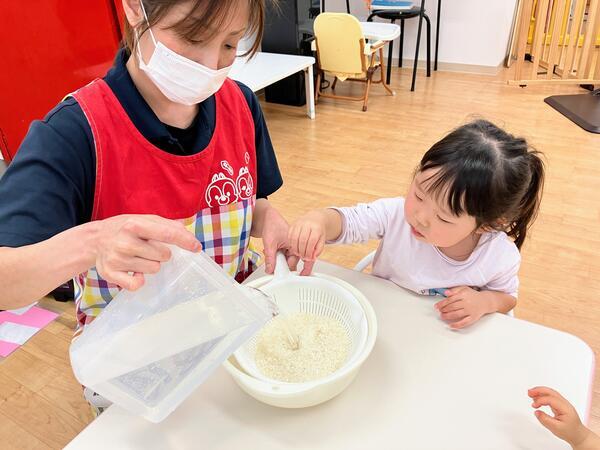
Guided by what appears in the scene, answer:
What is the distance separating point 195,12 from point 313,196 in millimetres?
2067

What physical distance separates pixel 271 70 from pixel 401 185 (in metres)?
1.29

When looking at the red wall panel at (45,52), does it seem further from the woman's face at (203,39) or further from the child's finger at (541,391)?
the child's finger at (541,391)

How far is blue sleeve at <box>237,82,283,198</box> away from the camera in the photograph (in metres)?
1.05

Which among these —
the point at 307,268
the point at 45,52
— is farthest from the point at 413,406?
the point at 45,52

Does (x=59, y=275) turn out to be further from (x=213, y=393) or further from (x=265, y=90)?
(x=265, y=90)

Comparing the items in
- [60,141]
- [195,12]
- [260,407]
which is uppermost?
[195,12]

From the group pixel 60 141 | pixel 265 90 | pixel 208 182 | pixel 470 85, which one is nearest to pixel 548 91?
pixel 470 85

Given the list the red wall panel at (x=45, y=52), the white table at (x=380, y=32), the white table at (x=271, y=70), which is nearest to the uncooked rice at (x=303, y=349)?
the red wall panel at (x=45, y=52)

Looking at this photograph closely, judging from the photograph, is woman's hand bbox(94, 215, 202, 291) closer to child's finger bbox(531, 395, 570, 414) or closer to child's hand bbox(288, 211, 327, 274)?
child's hand bbox(288, 211, 327, 274)

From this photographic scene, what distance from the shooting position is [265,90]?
4.32 m

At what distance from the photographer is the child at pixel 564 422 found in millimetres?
640

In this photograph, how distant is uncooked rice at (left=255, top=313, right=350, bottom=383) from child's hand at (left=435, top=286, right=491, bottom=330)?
0.66ft

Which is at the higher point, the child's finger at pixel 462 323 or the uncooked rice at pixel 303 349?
the uncooked rice at pixel 303 349

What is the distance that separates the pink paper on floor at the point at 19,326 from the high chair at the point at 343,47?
2895 millimetres
